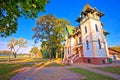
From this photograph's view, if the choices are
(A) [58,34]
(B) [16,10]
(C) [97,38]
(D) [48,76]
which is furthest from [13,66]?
(A) [58,34]

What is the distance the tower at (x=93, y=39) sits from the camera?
1961cm

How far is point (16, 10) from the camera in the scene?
591cm

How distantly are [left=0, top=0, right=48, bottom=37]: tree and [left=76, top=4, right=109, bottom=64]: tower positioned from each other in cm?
1585

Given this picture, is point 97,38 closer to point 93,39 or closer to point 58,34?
point 93,39

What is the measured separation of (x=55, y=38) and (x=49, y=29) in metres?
4.36

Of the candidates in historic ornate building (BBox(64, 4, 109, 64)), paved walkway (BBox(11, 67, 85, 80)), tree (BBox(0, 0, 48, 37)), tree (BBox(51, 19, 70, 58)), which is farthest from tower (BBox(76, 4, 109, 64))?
tree (BBox(51, 19, 70, 58))

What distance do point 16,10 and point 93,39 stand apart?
1707 centimetres

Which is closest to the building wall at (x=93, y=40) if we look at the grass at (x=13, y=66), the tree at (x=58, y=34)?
the grass at (x=13, y=66)

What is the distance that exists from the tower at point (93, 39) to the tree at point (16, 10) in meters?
15.9

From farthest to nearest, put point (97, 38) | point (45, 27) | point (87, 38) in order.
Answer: point (45, 27)
point (87, 38)
point (97, 38)

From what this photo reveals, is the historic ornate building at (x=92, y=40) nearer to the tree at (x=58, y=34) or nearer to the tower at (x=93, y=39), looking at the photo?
the tower at (x=93, y=39)

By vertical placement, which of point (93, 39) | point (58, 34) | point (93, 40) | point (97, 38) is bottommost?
point (93, 40)

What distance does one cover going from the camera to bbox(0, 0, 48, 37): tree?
506cm

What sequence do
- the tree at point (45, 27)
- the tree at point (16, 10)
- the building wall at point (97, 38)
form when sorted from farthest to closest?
the tree at point (45, 27)
the building wall at point (97, 38)
the tree at point (16, 10)
